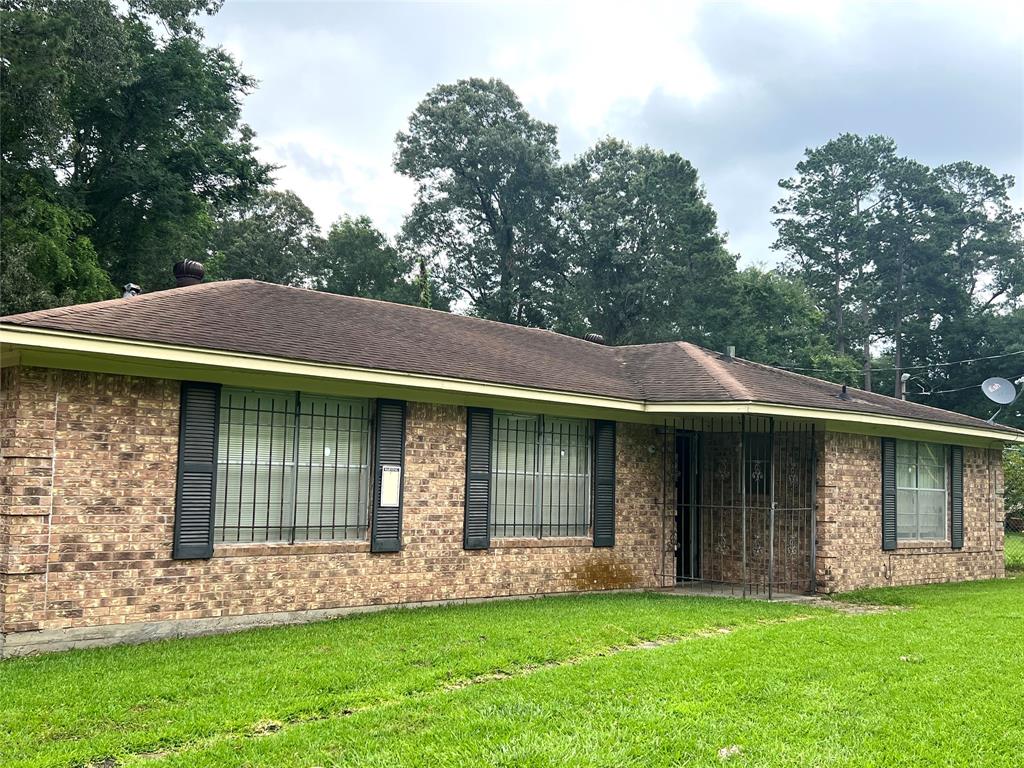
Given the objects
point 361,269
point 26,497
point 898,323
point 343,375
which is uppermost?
point 361,269

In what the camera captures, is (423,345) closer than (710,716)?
No

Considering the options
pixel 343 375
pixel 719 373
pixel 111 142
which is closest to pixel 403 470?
pixel 343 375

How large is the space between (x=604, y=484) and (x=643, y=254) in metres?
27.7

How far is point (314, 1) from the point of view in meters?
15.2

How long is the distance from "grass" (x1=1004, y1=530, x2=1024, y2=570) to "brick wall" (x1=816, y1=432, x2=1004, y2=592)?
2580 millimetres

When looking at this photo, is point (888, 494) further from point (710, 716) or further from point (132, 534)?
point (132, 534)

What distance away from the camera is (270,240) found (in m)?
39.3

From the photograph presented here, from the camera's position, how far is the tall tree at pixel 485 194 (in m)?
40.7

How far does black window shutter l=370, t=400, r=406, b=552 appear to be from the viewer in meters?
9.91

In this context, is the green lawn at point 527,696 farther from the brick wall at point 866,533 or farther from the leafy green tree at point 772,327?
the leafy green tree at point 772,327

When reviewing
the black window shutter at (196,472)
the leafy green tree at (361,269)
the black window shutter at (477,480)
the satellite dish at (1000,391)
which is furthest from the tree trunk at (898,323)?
the black window shutter at (196,472)

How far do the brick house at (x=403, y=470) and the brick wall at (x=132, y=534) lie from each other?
21 mm

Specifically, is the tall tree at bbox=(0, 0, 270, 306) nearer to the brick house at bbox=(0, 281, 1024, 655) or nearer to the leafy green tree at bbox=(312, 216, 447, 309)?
the brick house at bbox=(0, 281, 1024, 655)

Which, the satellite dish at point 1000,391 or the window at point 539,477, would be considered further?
the satellite dish at point 1000,391
